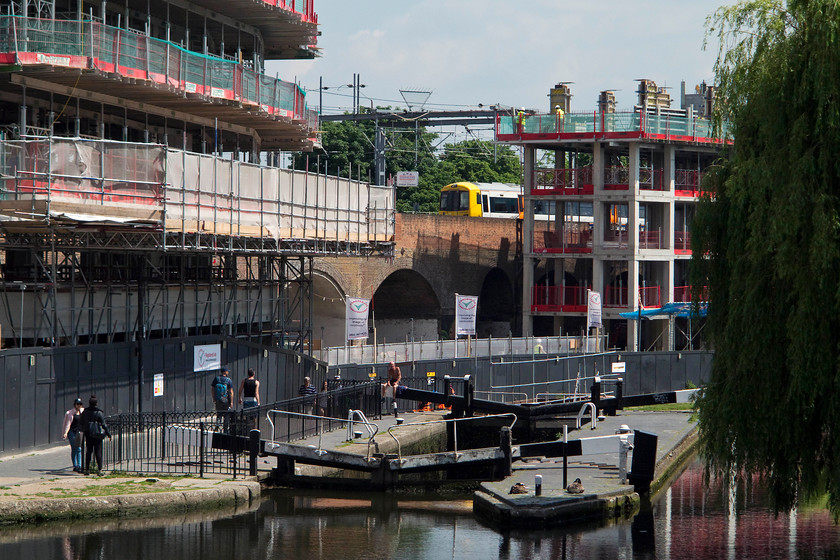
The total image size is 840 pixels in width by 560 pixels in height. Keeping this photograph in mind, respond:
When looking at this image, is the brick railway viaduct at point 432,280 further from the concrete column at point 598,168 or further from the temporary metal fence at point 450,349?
the temporary metal fence at point 450,349

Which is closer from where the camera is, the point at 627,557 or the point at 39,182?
the point at 627,557

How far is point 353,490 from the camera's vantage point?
2341 centimetres

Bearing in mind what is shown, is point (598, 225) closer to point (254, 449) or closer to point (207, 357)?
point (207, 357)

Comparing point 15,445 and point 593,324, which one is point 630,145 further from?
point 15,445

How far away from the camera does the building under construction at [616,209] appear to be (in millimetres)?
52062

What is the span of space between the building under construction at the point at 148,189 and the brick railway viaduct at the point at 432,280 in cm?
905

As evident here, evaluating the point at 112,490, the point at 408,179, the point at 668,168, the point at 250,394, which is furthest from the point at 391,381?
the point at 408,179

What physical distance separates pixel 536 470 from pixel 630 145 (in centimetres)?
3097

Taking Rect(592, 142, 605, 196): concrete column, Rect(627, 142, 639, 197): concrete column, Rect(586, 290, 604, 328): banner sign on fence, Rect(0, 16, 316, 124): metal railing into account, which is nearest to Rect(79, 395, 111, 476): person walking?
Rect(0, 16, 316, 124): metal railing

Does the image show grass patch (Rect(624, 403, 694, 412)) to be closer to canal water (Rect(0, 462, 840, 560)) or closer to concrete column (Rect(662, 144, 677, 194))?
canal water (Rect(0, 462, 840, 560))

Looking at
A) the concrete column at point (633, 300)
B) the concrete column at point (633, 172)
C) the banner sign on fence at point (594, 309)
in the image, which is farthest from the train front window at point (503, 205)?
the banner sign on fence at point (594, 309)

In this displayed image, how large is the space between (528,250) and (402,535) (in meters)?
36.0

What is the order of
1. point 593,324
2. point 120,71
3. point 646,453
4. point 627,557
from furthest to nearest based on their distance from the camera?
point 593,324 < point 120,71 < point 646,453 < point 627,557

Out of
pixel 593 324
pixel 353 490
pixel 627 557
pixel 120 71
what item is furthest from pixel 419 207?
pixel 627 557
